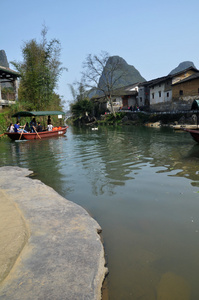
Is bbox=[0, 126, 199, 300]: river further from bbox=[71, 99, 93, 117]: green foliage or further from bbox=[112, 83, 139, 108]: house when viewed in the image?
bbox=[71, 99, 93, 117]: green foliage

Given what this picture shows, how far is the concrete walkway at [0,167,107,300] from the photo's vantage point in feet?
7.27

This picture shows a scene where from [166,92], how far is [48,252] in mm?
40368

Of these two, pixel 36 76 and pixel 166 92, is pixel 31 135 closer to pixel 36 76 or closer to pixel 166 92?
pixel 36 76

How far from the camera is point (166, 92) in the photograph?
3938 cm

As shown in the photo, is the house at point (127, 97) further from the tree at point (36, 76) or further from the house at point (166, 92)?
the tree at point (36, 76)

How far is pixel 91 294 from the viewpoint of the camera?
2.20 m

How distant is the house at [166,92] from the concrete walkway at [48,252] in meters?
33.2

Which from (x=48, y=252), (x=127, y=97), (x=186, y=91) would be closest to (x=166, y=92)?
(x=186, y=91)

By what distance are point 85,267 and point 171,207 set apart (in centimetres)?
282

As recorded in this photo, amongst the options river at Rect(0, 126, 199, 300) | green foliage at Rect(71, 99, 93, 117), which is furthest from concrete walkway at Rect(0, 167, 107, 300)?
green foliage at Rect(71, 99, 93, 117)

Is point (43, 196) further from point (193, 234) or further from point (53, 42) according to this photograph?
point (53, 42)

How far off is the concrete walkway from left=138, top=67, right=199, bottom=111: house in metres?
33.2

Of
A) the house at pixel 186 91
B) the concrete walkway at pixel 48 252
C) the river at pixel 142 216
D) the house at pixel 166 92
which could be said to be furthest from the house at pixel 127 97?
the concrete walkway at pixel 48 252

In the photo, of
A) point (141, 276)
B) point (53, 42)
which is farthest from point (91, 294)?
point (53, 42)
